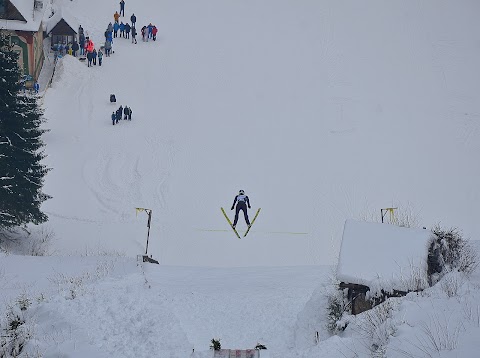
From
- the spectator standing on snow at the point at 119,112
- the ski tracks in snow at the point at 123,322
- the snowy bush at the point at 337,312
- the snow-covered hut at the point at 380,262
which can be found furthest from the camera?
the spectator standing on snow at the point at 119,112

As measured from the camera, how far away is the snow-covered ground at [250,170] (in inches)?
472

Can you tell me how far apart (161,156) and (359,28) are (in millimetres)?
19022

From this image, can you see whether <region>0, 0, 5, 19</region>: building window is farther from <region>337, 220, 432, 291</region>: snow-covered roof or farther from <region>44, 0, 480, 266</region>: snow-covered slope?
<region>337, 220, 432, 291</region>: snow-covered roof

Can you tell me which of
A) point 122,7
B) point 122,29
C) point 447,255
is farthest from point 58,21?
point 447,255

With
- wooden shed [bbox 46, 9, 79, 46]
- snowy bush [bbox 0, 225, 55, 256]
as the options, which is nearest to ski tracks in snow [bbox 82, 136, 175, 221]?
snowy bush [bbox 0, 225, 55, 256]

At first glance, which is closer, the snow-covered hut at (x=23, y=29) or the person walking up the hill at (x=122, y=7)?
the snow-covered hut at (x=23, y=29)

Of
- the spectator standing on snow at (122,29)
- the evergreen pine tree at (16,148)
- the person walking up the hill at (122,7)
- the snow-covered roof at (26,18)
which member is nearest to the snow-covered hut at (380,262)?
the evergreen pine tree at (16,148)

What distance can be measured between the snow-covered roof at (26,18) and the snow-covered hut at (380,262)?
2546 cm

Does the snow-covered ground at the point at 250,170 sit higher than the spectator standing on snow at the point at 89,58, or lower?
lower

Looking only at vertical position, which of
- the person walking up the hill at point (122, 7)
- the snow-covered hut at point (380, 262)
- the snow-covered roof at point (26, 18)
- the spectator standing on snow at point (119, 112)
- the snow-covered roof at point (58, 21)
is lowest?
the snow-covered hut at point (380, 262)

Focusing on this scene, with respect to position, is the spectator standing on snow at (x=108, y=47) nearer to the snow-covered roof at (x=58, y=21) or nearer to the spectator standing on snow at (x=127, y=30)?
the snow-covered roof at (x=58, y=21)

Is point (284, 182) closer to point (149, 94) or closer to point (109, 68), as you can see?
point (149, 94)

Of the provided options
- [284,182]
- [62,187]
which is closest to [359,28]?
[284,182]

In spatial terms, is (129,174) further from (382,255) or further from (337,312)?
(382,255)
